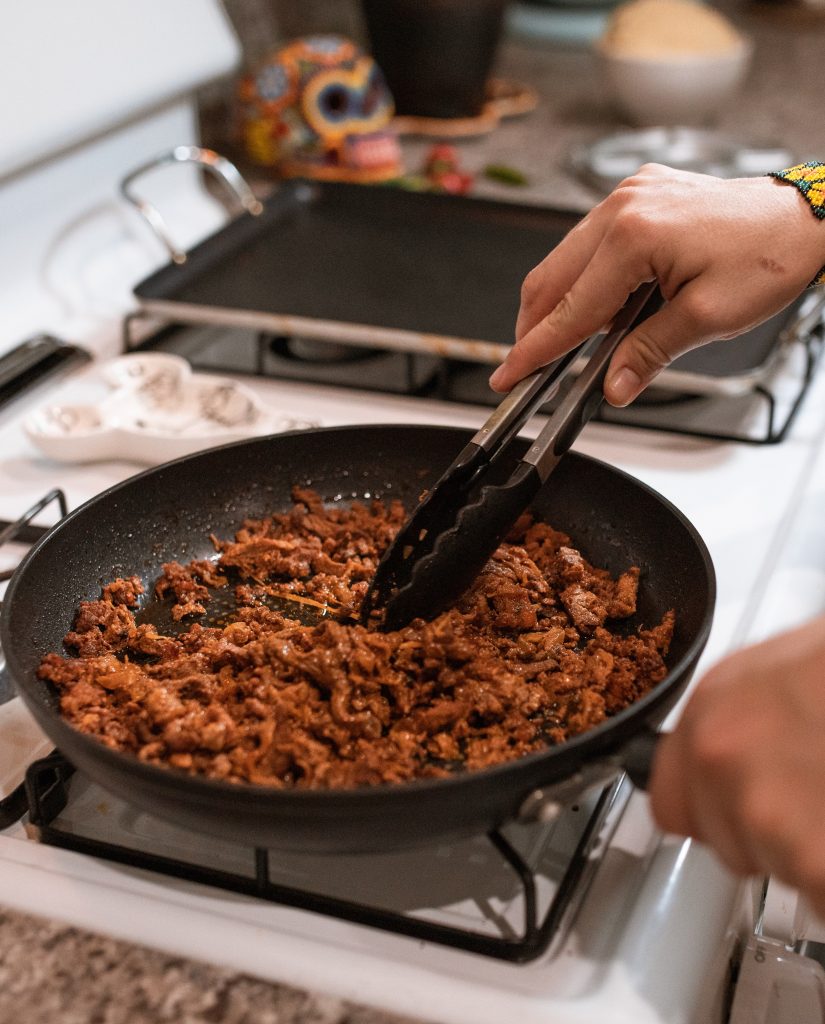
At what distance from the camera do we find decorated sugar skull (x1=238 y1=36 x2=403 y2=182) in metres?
1.97

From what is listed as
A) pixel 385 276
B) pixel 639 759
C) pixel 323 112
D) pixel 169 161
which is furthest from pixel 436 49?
pixel 639 759

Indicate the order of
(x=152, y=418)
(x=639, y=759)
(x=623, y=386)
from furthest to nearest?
(x=152, y=418), (x=623, y=386), (x=639, y=759)

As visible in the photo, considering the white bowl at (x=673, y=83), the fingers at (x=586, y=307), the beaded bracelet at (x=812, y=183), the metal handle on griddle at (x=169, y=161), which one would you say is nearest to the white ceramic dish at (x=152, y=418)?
the metal handle on griddle at (x=169, y=161)

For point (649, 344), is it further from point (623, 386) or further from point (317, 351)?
point (317, 351)

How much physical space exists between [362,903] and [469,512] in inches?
10.6

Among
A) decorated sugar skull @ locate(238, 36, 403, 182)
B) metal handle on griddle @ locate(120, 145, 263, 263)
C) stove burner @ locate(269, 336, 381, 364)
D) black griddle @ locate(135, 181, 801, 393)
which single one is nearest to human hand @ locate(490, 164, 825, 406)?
black griddle @ locate(135, 181, 801, 393)

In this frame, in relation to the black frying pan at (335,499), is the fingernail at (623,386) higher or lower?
higher

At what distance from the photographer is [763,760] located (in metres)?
0.51

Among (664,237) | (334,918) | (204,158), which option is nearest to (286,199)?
(204,158)

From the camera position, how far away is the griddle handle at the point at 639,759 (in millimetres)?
647

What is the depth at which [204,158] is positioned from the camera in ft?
5.27

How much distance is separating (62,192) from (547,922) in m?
1.27

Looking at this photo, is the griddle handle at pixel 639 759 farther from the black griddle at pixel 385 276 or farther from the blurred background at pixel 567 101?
the blurred background at pixel 567 101

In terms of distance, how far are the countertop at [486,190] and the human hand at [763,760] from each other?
0.80 ft
